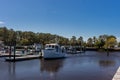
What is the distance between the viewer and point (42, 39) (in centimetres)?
13262

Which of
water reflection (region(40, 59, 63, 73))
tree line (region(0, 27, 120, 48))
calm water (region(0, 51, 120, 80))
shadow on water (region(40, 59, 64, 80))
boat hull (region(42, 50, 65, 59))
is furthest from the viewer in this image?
tree line (region(0, 27, 120, 48))

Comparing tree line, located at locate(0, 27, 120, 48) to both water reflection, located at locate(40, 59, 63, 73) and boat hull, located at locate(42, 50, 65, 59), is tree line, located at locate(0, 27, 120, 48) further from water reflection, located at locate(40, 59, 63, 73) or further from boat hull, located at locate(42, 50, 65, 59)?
water reflection, located at locate(40, 59, 63, 73)

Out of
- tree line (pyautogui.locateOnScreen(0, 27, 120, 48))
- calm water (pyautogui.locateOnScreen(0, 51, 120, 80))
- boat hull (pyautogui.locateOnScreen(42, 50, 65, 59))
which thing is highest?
tree line (pyautogui.locateOnScreen(0, 27, 120, 48))

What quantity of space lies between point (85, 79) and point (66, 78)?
247 centimetres

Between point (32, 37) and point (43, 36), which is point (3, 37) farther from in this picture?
point (43, 36)

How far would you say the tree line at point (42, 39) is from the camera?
11627cm

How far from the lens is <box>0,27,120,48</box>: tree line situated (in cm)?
11627

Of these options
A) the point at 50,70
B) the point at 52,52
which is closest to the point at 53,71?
the point at 50,70

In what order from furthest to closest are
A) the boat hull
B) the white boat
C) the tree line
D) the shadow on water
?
1. the tree line
2. the white boat
3. the boat hull
4. the shadow on water

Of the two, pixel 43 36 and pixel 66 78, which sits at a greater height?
pixel 43 36

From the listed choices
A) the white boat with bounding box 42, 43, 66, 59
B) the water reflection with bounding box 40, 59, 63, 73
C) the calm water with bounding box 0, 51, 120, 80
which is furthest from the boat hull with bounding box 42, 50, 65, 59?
the calm water with bounding box 0, 51, 120, 80

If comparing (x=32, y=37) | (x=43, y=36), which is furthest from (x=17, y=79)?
(x=43, y=36)

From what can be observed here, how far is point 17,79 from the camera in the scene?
27.8 metres

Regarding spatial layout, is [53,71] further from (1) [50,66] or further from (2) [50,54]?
(2) [50,54]
